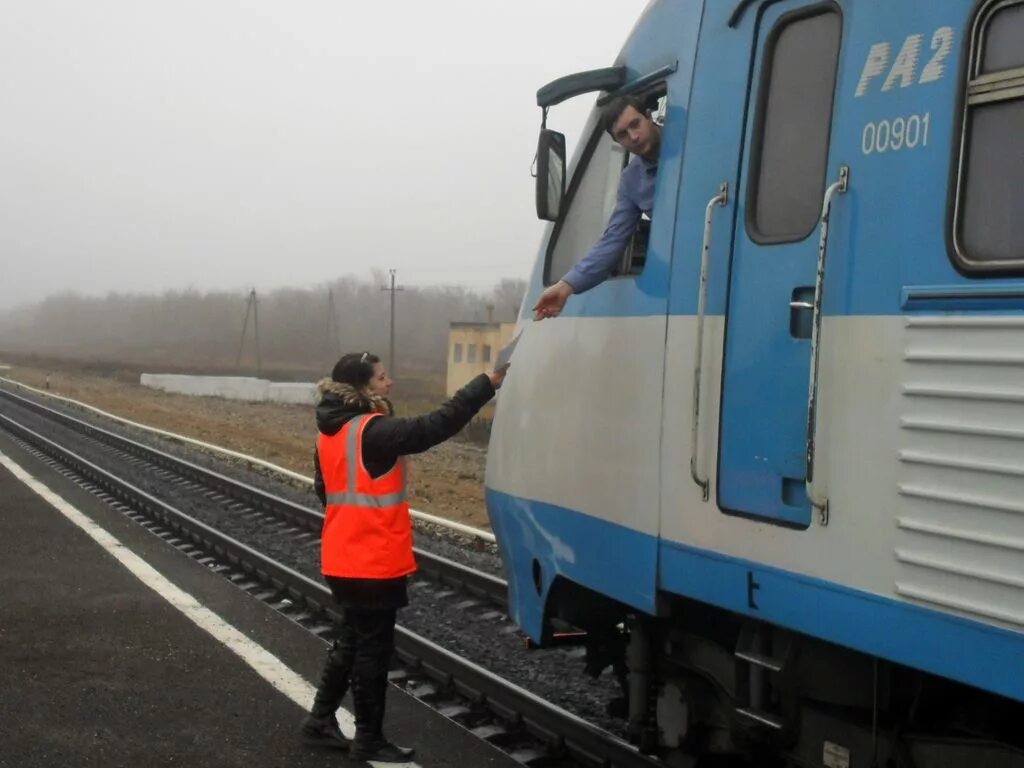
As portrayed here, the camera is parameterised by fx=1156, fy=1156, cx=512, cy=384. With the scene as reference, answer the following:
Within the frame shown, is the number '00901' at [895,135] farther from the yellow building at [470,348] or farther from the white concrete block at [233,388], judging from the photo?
the white concrete block at [233,388]

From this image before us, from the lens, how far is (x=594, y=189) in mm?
4828

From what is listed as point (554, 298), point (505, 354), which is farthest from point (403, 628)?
point (554, 298)

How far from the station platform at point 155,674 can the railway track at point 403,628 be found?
20 cm

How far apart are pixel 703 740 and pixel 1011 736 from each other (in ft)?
4.45

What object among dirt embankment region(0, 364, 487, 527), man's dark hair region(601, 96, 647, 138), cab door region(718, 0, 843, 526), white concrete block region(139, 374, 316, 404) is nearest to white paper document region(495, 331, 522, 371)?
man's dark hair region(601, 96, 647, 138)

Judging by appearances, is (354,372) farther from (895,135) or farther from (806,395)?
(895,135)

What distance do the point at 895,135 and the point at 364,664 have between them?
10.9ft

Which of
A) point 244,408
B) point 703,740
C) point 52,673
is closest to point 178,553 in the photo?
point 52,673

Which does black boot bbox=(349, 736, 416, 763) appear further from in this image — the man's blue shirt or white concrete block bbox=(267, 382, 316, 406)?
white concrete block bbox=(267, 382, 316, 406)

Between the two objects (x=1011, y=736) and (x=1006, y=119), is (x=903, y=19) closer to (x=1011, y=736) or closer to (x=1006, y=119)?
(x=1006, y=119)

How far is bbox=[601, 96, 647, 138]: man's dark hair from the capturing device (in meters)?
4.22

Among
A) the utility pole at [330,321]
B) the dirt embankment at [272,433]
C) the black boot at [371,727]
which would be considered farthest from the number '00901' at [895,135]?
the utility pole at [330,321]

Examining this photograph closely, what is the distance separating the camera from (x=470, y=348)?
188 ft

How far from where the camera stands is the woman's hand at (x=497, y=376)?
16.4 ft
